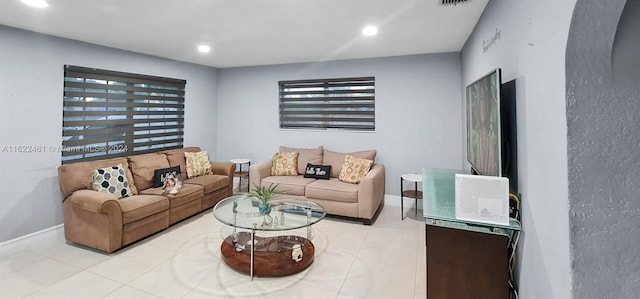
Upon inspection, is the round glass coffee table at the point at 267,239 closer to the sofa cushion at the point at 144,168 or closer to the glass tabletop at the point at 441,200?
the glass tabletop at the point at 441,200

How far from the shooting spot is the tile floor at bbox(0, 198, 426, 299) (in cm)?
221

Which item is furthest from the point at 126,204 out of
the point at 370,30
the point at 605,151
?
the point at 605,151

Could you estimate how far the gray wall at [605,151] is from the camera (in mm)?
1036

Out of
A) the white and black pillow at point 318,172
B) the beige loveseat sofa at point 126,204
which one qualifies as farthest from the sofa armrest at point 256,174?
the white and black pillow at point 318,172

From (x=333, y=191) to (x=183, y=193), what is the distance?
195cm

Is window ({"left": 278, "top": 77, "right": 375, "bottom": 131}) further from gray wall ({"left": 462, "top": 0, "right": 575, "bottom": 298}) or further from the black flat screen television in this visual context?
gray wall ({"left": 462, "top": 0, "right": 575, "bottom": 298})

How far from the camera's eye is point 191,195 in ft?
12.1

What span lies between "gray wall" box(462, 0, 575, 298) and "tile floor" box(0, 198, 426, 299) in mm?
1031

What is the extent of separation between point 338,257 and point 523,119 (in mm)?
1980

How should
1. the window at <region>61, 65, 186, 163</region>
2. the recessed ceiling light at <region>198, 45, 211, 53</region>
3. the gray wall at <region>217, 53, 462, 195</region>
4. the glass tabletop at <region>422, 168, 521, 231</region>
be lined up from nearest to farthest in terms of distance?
the glass tabletop at <region>422, 168, 521, 231</region>, the window at <region>61, 65, 186, 163</region>, the recessed ceiling light at <region>198, 45, 211, 53</region>, the gray wall at <region>217, 53, 462, 195</region>

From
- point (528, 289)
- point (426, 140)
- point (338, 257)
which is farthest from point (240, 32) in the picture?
point (528, 289)

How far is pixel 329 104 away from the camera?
4.79 meters

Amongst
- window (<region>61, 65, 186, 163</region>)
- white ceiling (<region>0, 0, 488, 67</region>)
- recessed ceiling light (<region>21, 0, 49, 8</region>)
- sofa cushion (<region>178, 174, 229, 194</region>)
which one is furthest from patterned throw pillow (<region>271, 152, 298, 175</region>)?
recessed ceiling light (<region>21, 0, 49, 8</region>)

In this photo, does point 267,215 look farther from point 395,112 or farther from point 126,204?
point 395,112
